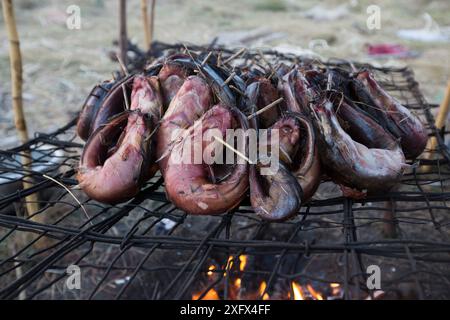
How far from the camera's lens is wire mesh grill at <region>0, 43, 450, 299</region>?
153 cm

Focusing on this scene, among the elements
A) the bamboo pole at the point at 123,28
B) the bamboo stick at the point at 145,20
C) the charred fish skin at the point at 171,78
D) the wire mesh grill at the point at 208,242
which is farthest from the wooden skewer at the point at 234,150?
the bamboo stick at the point at 145,20

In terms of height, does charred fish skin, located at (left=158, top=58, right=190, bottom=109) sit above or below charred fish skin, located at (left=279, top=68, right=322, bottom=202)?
above

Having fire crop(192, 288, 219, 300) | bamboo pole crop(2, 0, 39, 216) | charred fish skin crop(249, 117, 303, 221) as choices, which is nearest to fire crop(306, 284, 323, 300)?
fire crop(192, 288, 219, 300)

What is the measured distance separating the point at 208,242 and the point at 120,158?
61 cm

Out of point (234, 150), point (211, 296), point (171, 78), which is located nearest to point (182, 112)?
point (171, 78)

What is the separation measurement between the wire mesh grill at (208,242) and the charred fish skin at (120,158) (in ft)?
0.28

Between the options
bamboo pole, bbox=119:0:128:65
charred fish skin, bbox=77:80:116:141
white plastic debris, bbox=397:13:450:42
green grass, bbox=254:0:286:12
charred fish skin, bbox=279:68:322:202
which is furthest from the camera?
green grass, bbox=254:0:286:12

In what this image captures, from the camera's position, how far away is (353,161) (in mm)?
1799

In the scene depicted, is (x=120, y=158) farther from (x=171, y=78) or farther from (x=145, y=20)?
(x=145, y=20)

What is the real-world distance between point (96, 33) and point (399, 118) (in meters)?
8.76

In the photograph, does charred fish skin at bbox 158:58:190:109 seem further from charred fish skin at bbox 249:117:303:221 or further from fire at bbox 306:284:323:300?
fire at bbox 306:284:323:300

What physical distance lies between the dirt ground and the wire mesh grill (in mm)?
1978

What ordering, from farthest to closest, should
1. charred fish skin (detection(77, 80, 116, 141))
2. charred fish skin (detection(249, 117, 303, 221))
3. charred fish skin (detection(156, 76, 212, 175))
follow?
charred fish skin (detection(77, 80, 116, 141))
charred fish skin (detection(156, 76, 212, 175))
charred fish skin (detection(249, 117, 303, 221))
